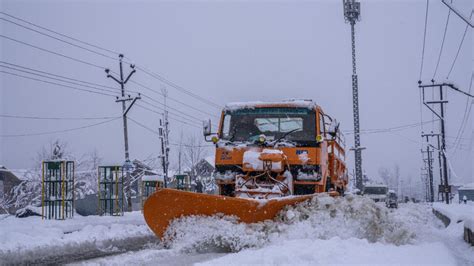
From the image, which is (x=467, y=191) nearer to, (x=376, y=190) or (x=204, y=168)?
(x=204, y=168)

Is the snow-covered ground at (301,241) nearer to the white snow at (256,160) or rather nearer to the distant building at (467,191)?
the white snow at (256,160)

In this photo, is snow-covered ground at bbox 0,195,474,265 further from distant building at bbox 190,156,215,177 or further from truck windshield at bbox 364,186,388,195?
distant building at bbox 190,156,215,177

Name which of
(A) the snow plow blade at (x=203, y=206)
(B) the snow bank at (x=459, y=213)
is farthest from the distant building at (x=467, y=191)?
(A) the snow plow blade at (x=203, y=206)

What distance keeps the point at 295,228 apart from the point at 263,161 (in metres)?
2.14

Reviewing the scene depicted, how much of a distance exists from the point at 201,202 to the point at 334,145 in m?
5.42

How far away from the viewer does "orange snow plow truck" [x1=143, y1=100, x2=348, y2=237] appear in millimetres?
7527

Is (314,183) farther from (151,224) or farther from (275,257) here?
(275,257)

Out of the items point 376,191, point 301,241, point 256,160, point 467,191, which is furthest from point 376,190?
point 467,191

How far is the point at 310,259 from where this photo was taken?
550cm

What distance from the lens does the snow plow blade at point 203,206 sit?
289 inches

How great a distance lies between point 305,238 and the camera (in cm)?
692

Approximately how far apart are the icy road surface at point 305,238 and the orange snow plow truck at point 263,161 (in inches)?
8.6

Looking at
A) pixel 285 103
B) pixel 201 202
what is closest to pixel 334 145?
pixel 285 103

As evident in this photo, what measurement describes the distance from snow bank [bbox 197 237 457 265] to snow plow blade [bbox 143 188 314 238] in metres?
0.83
